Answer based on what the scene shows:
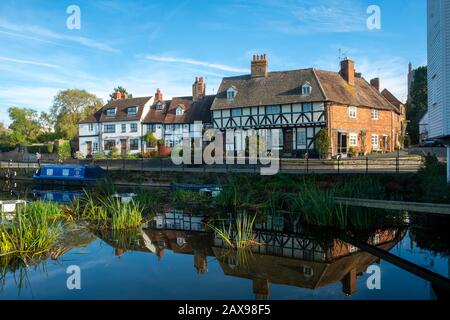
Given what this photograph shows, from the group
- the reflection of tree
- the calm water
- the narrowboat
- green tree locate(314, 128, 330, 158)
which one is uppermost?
green tree locate(314, 128, 330, 158)

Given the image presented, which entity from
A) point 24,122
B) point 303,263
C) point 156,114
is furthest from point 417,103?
point 24,122

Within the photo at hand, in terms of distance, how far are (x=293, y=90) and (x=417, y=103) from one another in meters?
28.1

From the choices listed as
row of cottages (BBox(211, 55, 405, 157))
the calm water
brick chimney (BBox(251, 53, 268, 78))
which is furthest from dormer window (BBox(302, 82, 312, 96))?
the calm water

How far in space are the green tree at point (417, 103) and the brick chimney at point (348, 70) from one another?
19466mm

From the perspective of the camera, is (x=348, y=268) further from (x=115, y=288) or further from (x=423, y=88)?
(x=423, y=88)

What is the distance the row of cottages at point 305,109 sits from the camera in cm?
3000

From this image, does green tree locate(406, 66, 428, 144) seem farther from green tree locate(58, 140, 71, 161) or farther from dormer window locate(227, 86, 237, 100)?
green tree locate(58, 140, 71, 161)

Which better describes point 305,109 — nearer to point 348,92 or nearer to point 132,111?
point 348,92

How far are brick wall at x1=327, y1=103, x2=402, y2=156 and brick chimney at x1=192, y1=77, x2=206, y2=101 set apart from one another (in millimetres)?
16981

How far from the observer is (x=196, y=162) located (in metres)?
26.4

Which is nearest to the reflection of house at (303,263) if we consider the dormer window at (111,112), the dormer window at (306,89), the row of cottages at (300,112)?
the row of cottages at (300,112)

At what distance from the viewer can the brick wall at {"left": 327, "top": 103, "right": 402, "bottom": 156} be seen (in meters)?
29.7

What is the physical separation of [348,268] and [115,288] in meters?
4.98

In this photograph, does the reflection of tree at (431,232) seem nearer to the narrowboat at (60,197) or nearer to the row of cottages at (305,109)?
the narrowboat at (60,197)
